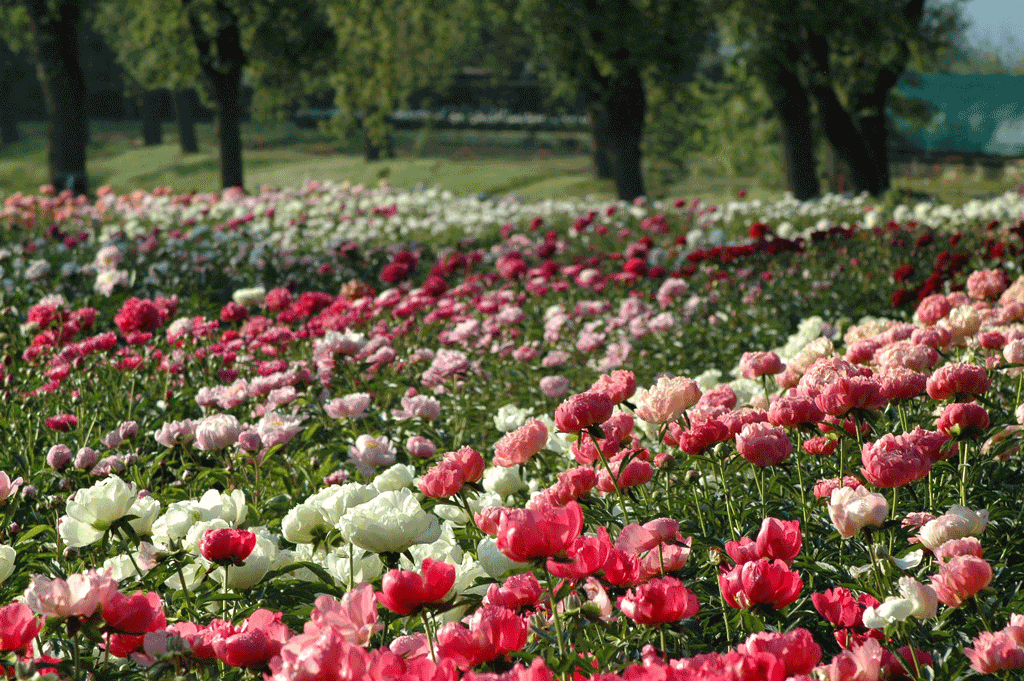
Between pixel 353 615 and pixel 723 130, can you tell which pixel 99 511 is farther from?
pixel 723 130

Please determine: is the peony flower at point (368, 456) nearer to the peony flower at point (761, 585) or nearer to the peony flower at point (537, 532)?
the peony flower at point (537, 532)

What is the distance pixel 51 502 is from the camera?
9.53 feet

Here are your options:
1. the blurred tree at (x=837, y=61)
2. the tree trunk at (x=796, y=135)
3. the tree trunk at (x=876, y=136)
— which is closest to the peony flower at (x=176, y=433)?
the blurred tree at (x=837, y=61)

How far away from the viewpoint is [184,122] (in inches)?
1475

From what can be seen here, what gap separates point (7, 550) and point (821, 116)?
15.0 meters

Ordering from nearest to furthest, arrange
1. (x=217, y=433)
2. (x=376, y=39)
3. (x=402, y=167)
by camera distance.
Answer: (x=217, y=433) → (x=376, y=39) → (x=402, y=167)

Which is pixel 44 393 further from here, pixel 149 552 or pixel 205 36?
pixel 205 36

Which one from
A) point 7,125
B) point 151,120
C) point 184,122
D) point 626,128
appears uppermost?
point 151,120

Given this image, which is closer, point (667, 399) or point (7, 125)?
point (667, 399)

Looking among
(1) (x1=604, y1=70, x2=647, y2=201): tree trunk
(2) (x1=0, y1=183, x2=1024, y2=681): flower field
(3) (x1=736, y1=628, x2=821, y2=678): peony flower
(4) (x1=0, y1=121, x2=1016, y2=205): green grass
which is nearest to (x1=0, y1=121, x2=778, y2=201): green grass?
(4) (x1=0, y1=121, x2=1016, y2=205): green grass

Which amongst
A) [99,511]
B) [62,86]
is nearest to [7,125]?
[62,86]

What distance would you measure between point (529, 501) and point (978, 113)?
3374cm

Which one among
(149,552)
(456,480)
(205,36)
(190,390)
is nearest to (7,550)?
(149,552)

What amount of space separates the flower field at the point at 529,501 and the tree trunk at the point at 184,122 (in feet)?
109
